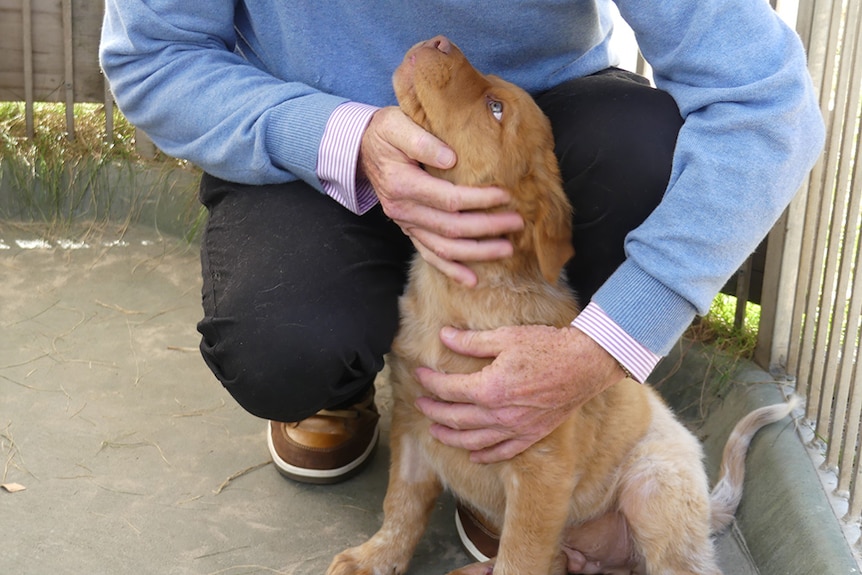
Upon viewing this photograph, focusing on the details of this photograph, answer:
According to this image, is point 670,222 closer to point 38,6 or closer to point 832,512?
point 832,512

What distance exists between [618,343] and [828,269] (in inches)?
36.2

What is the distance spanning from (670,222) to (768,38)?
39 cm

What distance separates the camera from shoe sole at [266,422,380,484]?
247 centimetres

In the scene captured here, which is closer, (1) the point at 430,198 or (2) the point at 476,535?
(1) the point at 430,198

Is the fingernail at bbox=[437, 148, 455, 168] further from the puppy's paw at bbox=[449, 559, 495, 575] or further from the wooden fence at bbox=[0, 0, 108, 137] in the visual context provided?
the wooden fence at bbox=[0, 0, 108, 137]

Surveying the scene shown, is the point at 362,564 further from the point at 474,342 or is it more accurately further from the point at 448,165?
the point at 448,165

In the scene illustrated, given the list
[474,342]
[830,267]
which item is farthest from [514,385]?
[830,267]

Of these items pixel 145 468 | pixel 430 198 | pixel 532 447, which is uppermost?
pixel 430 198

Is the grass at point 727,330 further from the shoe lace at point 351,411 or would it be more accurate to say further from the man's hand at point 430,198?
the man's hand at point 430,198

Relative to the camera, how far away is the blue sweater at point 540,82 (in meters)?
1.78

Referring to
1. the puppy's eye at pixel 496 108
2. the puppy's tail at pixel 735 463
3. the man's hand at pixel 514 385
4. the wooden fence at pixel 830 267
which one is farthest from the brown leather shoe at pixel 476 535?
the puppy's eye at pixel 496 108

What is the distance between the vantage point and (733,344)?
2930 mm

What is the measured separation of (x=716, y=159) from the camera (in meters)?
1.78

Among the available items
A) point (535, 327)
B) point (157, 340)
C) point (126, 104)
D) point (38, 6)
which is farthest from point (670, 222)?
point (38, 6)
